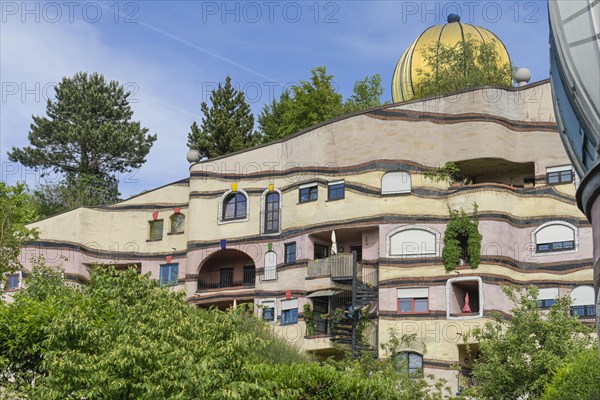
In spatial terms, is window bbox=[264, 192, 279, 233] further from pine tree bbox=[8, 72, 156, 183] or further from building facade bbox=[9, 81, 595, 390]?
pine tree bbox=[8, 72, 156, 183]

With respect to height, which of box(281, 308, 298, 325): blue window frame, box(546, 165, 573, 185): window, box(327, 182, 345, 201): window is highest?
box(546, 165, 573, 185): window

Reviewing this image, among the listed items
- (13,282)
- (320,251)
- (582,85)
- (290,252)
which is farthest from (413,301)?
(582,85)

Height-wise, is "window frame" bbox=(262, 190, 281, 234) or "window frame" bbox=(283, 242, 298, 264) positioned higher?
"window frame" bbox=(262, 190, 281, 234)

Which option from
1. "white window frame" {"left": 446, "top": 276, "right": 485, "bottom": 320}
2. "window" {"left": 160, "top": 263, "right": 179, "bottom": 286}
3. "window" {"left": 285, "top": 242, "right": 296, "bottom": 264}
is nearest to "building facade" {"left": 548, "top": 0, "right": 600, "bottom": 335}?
"white window frame" {"left": 446, "top": 276, "right": 485, "bottom": 320}

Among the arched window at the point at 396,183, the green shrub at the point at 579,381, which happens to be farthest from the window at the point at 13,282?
the green shrub at the point at 579,381

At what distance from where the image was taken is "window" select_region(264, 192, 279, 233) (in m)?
40.1

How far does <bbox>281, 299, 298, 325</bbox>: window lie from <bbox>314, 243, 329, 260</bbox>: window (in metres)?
1.82

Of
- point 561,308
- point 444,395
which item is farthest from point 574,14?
Answer: point 444,395

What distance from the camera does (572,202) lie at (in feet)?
117

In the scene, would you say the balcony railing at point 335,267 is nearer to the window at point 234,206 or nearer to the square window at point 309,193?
the square window at point 309,193

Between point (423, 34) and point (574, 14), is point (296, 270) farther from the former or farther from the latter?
point (574, 14)

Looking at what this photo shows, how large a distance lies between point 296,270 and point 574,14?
78.6ft

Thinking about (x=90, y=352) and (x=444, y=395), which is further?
(x=444, y=395)

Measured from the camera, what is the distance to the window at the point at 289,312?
38.0 meters
